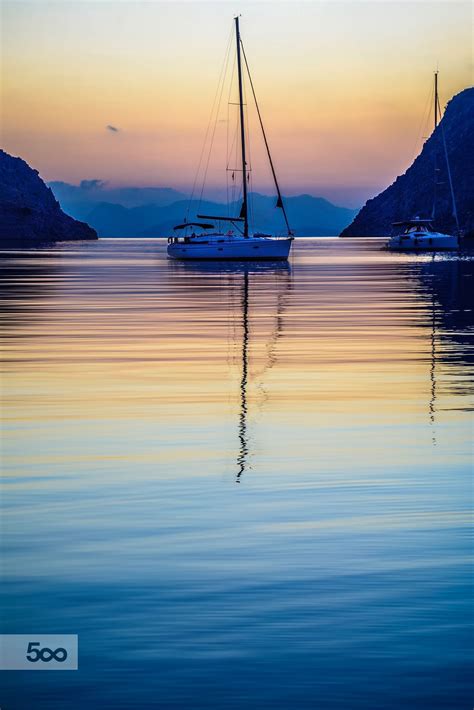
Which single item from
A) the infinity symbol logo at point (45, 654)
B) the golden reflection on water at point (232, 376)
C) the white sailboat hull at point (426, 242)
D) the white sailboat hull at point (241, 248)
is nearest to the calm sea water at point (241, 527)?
the golden reflection on water at point (232, 376)

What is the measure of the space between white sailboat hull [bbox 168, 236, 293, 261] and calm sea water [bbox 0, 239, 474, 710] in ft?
231

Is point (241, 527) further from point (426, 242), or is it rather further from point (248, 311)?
point (426, 242)

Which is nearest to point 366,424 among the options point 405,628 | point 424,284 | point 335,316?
point 405,628

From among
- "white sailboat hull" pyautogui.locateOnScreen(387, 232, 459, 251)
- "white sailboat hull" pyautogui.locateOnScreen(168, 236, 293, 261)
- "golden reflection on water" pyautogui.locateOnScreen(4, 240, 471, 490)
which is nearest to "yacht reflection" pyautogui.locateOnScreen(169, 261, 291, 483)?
"golden reflection on water" pyautogui.locateOnScreen(4, 240, 471, 490)

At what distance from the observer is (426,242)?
13212cm

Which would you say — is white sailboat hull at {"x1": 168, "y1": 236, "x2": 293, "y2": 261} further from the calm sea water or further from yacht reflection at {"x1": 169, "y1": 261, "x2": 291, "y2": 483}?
the calm sea water

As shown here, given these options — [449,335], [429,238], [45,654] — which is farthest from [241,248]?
[45,654]

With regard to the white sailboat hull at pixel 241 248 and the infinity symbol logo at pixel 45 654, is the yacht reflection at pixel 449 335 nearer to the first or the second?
the infinity symbol logo at pixel 45 654

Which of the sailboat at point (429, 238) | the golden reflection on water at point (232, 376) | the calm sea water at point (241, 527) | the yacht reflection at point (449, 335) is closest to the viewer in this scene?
the calm sea water at point (241, 527)

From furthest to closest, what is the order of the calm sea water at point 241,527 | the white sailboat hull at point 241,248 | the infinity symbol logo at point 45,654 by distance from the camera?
1. the white sailboat hull at point 241,248
2. the infinity symbol logo at point 45,654
3. the calm sea water at point 241,527

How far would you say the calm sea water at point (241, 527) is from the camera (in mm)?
7016

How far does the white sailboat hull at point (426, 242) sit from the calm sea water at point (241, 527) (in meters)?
105

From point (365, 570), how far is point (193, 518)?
217 cm

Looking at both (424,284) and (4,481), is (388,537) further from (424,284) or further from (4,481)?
(424,284)
